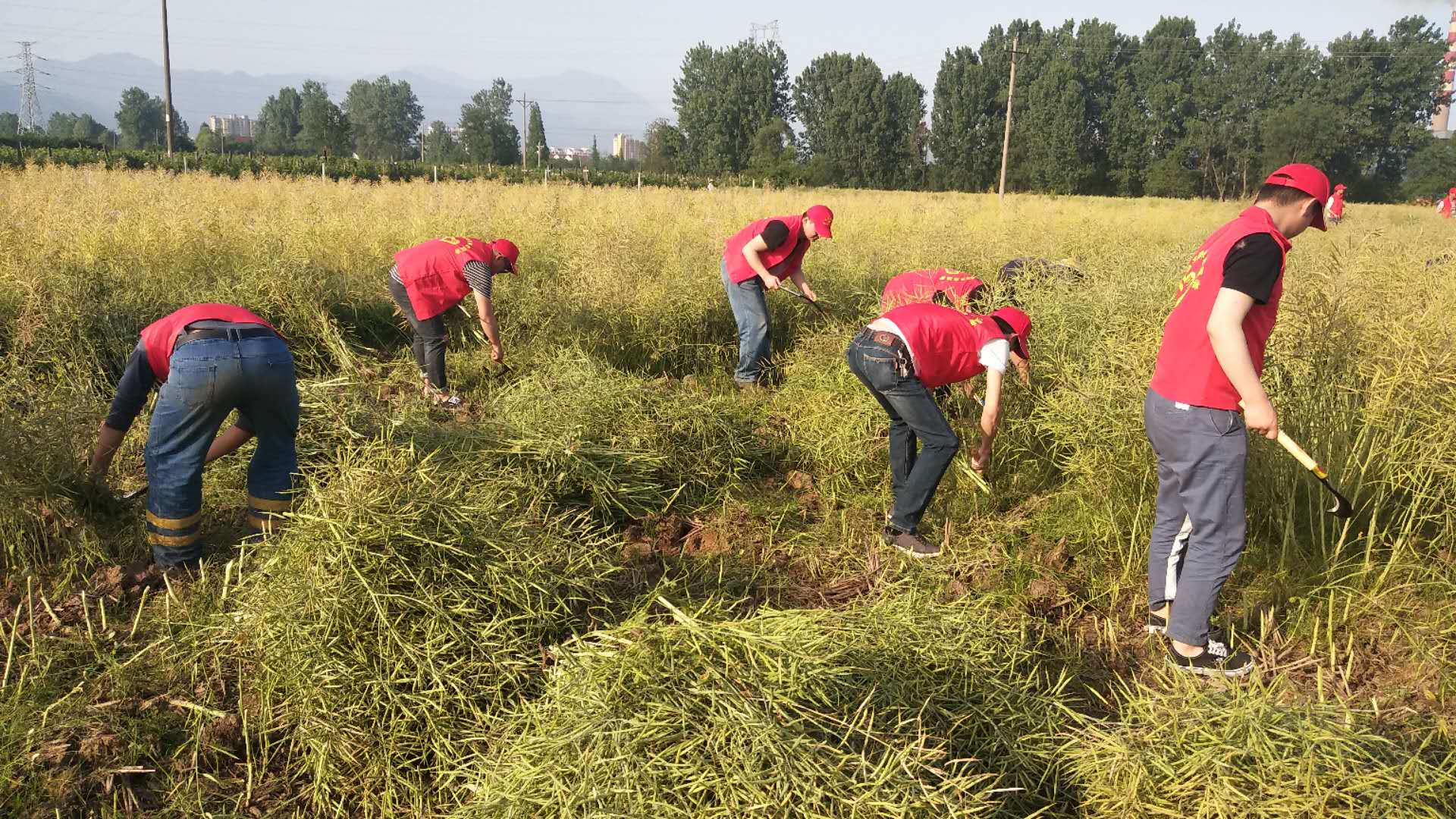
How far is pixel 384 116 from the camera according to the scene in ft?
351

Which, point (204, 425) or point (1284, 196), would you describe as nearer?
point (1284, 196)

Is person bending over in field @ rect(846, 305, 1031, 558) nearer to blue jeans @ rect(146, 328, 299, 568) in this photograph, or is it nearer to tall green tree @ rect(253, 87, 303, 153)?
blue jeans @ rect(146, 328, 299, 568)

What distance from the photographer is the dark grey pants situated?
8.56ft

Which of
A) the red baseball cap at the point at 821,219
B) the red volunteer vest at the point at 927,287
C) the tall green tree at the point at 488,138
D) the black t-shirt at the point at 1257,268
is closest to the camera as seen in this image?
the black t-shirt at the point at 1257,268

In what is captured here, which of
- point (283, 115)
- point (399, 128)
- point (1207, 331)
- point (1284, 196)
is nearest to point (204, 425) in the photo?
point (1207, 331)

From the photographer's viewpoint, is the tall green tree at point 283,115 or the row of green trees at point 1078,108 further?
the tall green tree at point 283,115

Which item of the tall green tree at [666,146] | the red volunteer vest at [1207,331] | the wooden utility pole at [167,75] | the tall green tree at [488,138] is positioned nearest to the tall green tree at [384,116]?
the tall green tree at [488,138]

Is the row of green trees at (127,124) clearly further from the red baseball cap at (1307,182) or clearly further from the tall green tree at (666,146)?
the red baseball cap at (1307,182)

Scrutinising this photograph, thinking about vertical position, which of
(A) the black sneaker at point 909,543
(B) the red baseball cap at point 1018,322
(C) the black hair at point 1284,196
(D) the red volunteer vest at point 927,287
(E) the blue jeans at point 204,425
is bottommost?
(A) the black sneaker at point 909,543

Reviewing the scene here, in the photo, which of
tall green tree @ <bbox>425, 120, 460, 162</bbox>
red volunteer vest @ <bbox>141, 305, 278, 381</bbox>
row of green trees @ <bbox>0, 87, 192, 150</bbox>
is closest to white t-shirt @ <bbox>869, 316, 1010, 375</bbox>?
red volunteer vest @ <bbox>141, 305, 278, 381</bbox>

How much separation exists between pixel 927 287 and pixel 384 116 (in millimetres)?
118248

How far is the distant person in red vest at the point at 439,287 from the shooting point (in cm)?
520

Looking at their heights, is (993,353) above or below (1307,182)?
below

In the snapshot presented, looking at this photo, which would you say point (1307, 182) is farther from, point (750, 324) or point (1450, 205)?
point (1450, 205)
